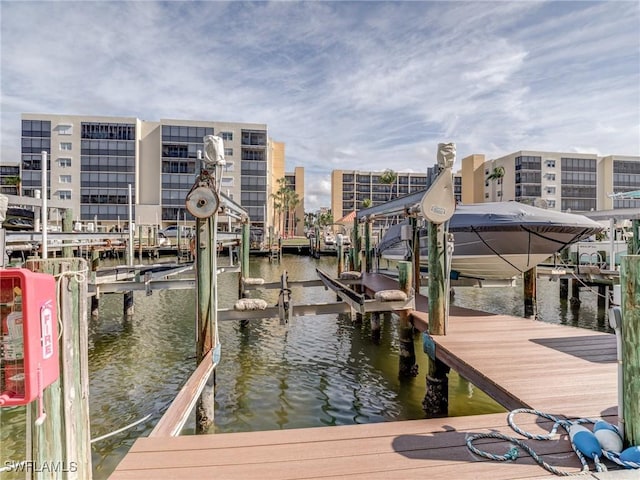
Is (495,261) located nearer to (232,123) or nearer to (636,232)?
(636,232)

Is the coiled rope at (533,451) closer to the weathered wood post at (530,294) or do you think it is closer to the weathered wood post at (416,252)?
the weathered wood post at (416,252)

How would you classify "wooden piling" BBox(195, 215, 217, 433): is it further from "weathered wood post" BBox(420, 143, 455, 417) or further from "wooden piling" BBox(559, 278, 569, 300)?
"wooden piling" BBox(559, 278, 569, 300)

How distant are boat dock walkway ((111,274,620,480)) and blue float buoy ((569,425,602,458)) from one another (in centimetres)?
11

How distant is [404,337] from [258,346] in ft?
14.5

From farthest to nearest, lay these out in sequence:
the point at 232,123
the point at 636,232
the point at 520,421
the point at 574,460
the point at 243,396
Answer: the point at 232,123
the point at 636,232
the point at 243,396
the point at 520,421
the point at 574,460

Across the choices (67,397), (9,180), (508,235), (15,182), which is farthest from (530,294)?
(9,180)

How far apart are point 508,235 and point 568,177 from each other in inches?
3000

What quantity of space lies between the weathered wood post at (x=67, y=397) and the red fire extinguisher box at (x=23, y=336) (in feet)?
0.65

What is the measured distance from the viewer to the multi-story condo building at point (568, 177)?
72.1m

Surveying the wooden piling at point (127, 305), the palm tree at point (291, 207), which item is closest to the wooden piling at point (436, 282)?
the wooden piling at point (127, 305)

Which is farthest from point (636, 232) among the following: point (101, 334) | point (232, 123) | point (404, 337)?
point (232, 123)

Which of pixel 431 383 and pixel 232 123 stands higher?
pixel 232 123

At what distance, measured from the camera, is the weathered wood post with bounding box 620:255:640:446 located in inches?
120

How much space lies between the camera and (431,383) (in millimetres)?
6422
